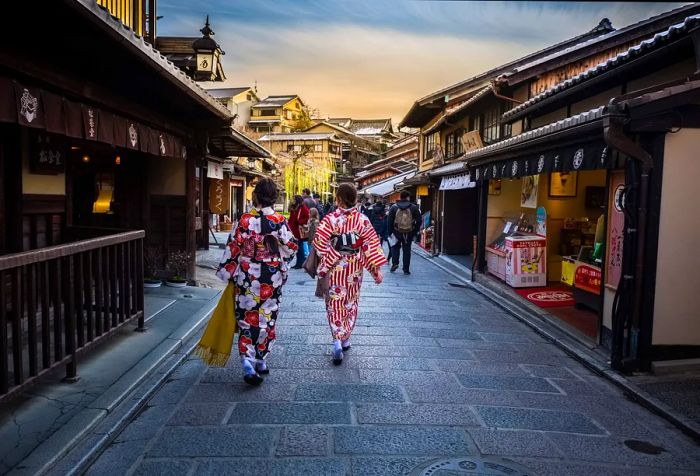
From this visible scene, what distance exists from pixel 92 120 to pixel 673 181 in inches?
277

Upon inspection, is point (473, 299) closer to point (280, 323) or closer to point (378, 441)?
point (280, 323)

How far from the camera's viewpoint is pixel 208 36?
12047mm

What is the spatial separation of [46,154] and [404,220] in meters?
9.10

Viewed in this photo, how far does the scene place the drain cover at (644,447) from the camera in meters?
4.34

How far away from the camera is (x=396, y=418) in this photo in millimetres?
4734

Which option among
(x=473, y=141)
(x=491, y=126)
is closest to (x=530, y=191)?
(x=491, y=126)

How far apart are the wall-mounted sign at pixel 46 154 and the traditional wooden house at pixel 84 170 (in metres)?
0.02

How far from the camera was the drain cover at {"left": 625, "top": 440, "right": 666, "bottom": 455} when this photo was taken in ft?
14.2

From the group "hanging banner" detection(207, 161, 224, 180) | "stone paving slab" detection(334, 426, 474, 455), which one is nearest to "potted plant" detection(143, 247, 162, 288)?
"hanging banner" detection(207, 161, 224, 180)

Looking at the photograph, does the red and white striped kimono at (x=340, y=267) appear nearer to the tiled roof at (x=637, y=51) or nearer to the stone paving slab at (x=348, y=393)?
the stone paving slab at (x=348, y=393)

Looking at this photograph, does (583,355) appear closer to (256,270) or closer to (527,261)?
(256,270)

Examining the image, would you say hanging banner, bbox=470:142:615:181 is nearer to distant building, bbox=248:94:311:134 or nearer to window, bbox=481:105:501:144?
window, bbox=481:105:501:144

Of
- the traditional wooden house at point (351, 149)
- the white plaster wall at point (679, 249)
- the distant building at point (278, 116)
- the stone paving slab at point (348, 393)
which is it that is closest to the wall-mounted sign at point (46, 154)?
the stone paving slab at point (348, 393)

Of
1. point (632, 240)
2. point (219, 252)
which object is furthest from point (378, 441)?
point (219, 252)
